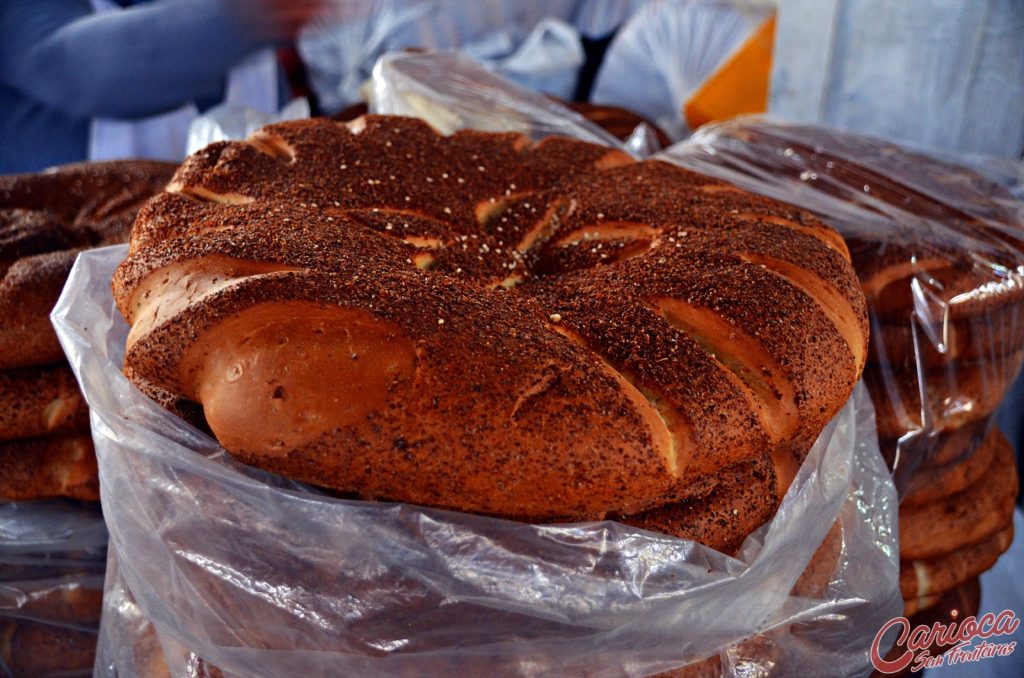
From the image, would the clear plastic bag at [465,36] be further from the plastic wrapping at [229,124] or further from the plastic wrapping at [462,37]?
the plastic wrapping at [229,124]

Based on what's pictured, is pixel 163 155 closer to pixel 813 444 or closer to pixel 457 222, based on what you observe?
pixel 457 222

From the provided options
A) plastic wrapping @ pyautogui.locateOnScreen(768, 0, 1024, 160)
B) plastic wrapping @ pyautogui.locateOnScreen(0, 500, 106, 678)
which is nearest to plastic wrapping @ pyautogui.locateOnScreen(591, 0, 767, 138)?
plastic wrapping @ pyautogui.locateOnScreen(768, 0, 1024, 160)

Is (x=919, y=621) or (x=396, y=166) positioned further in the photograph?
(x=919, y=621)

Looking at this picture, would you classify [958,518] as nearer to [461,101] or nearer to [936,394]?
[936,394]

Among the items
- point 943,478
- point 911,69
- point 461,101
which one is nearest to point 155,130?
point 461,101

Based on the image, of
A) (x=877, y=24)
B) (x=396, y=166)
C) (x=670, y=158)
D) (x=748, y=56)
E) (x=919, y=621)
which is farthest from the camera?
(x=748, y=56)

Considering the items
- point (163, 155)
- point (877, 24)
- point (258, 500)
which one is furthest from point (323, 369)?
point (163, 155)

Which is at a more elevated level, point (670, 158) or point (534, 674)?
point (670, 158)
